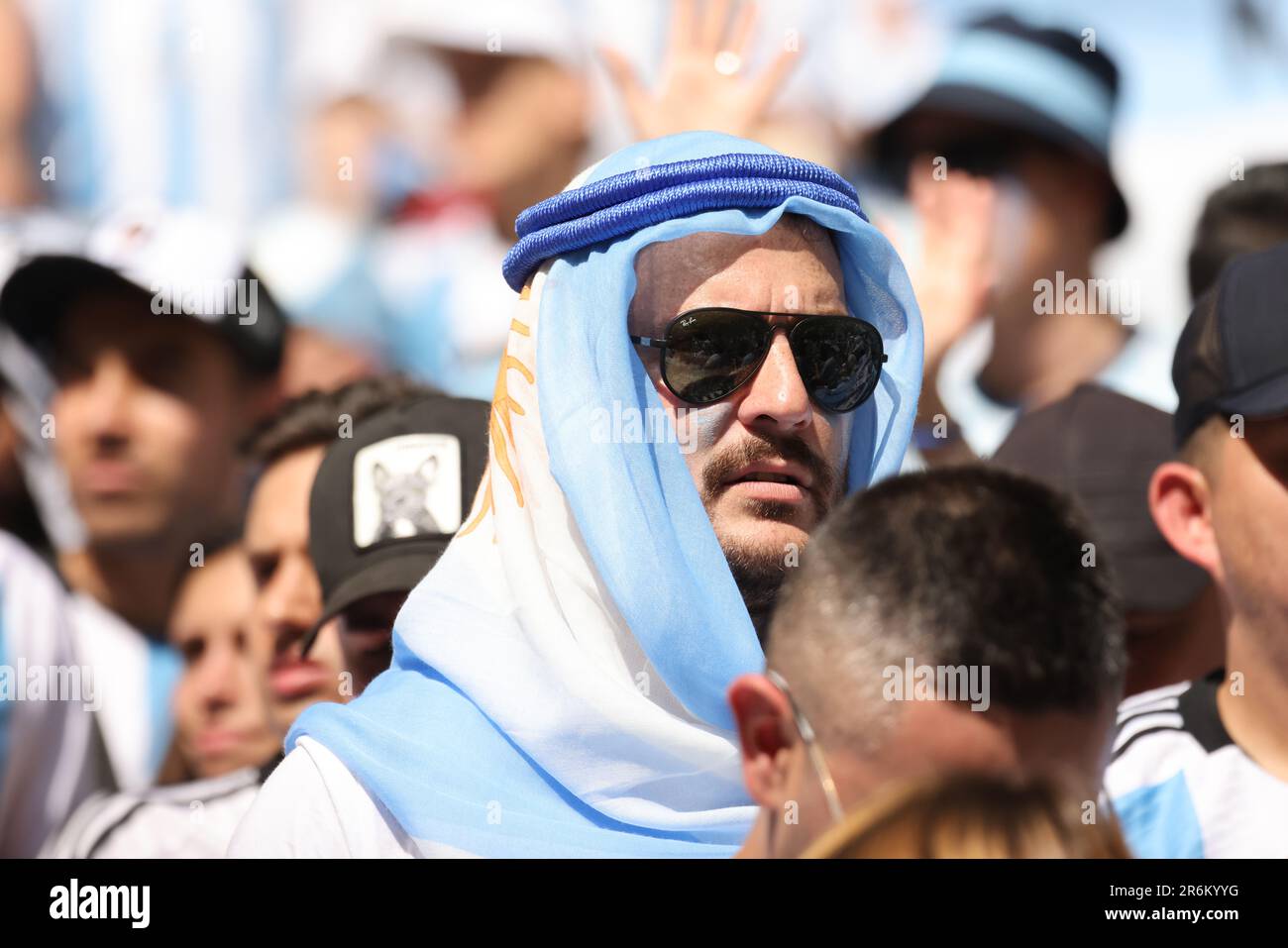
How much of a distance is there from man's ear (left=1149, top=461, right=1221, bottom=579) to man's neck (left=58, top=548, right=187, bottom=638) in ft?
9.70

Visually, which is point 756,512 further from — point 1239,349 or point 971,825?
point 971,825

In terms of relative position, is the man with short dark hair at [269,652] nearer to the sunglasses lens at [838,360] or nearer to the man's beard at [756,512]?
the man's beard at [756,512]

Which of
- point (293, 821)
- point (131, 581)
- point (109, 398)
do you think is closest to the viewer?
point (293, 821)

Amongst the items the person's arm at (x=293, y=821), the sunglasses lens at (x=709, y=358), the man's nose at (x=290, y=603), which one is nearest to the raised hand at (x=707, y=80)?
the sunglasses lens at (x=709, y=358)

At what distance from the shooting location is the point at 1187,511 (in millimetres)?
2857

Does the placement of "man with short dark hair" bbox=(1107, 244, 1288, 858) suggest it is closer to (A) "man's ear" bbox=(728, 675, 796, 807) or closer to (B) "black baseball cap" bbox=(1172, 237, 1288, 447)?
(B) "black baseball cap" bbox=(1172, 237, 1288, 447)

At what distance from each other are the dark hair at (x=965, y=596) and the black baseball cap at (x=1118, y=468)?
1639mm

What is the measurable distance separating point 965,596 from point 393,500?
186cm

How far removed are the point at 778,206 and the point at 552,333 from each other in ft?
1.43

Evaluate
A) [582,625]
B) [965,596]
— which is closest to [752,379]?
[582,625]

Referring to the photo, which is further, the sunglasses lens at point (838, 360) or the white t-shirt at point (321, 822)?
the sunglasses lens at point (838, 360)

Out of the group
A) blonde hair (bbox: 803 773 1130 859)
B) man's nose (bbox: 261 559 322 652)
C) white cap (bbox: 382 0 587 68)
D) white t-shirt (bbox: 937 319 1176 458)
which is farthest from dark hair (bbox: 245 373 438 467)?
blonde hair (bbox: 803 773 1130 859)

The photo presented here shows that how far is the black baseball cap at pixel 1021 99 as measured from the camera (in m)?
4.44
